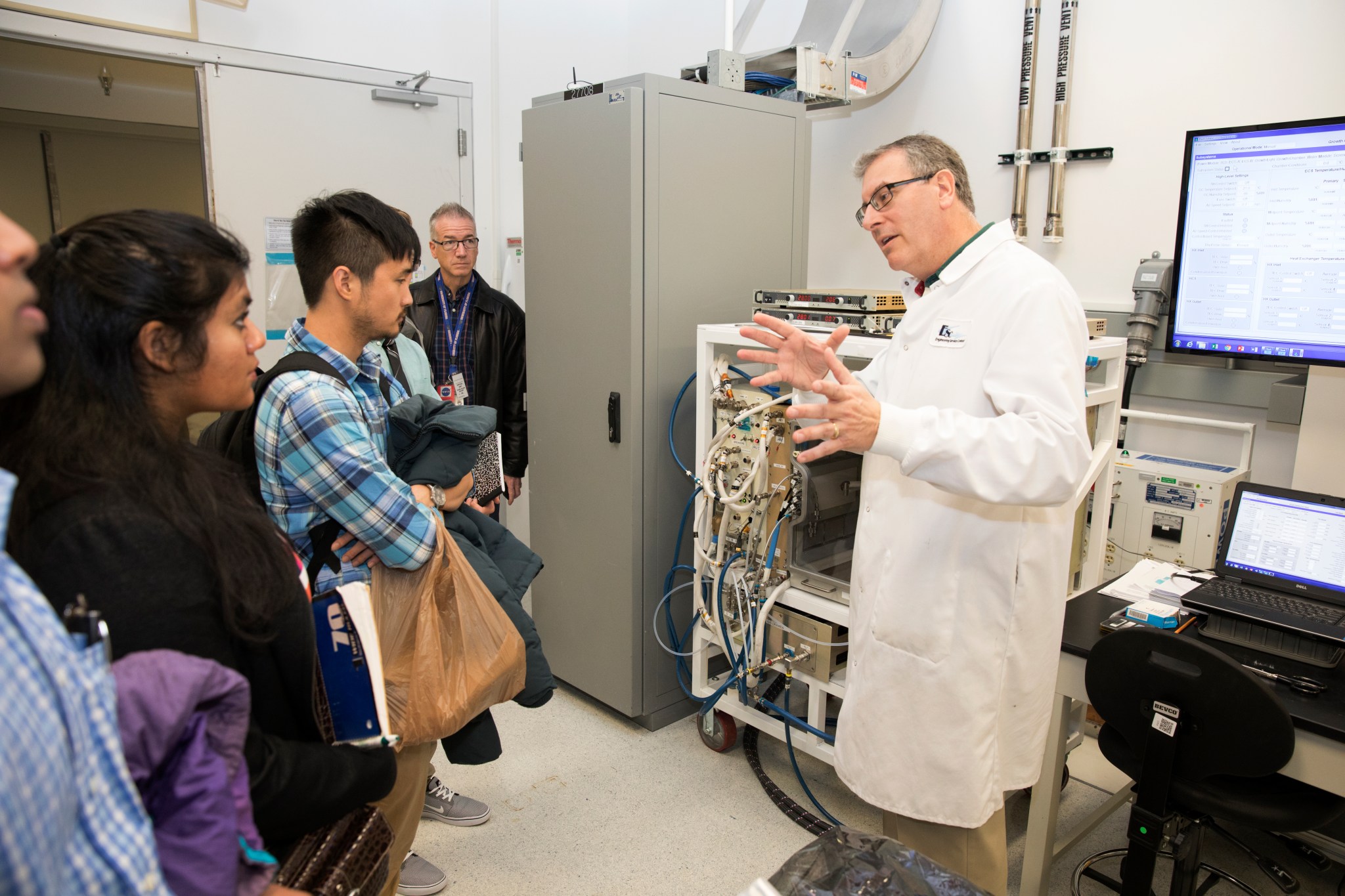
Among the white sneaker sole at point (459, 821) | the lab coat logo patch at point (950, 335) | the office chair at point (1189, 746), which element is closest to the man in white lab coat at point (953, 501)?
the lab coat logo patch at point (950, 335)

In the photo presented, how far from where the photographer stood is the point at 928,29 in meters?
2.92

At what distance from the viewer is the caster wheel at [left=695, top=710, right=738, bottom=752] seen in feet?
8.48

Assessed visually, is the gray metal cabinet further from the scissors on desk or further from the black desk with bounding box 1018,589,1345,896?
the scissors on desk

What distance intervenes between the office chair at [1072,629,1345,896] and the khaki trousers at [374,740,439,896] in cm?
127

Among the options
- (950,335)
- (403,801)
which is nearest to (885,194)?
(950,335)

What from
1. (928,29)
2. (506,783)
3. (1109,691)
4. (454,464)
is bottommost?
(506,783)

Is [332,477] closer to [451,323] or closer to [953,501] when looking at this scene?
[953,501]

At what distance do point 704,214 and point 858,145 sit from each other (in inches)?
39.9

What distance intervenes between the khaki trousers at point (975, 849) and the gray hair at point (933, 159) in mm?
1193

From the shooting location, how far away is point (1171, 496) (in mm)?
2305

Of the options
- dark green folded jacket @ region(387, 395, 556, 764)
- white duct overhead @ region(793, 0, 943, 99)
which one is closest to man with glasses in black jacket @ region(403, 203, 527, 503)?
white duct overhead @ region(793, 0, 943, 99)

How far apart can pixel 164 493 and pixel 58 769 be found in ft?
1.09

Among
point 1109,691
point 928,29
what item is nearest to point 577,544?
point 1109,691

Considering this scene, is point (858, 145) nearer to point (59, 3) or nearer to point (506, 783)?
point (506, 783)
